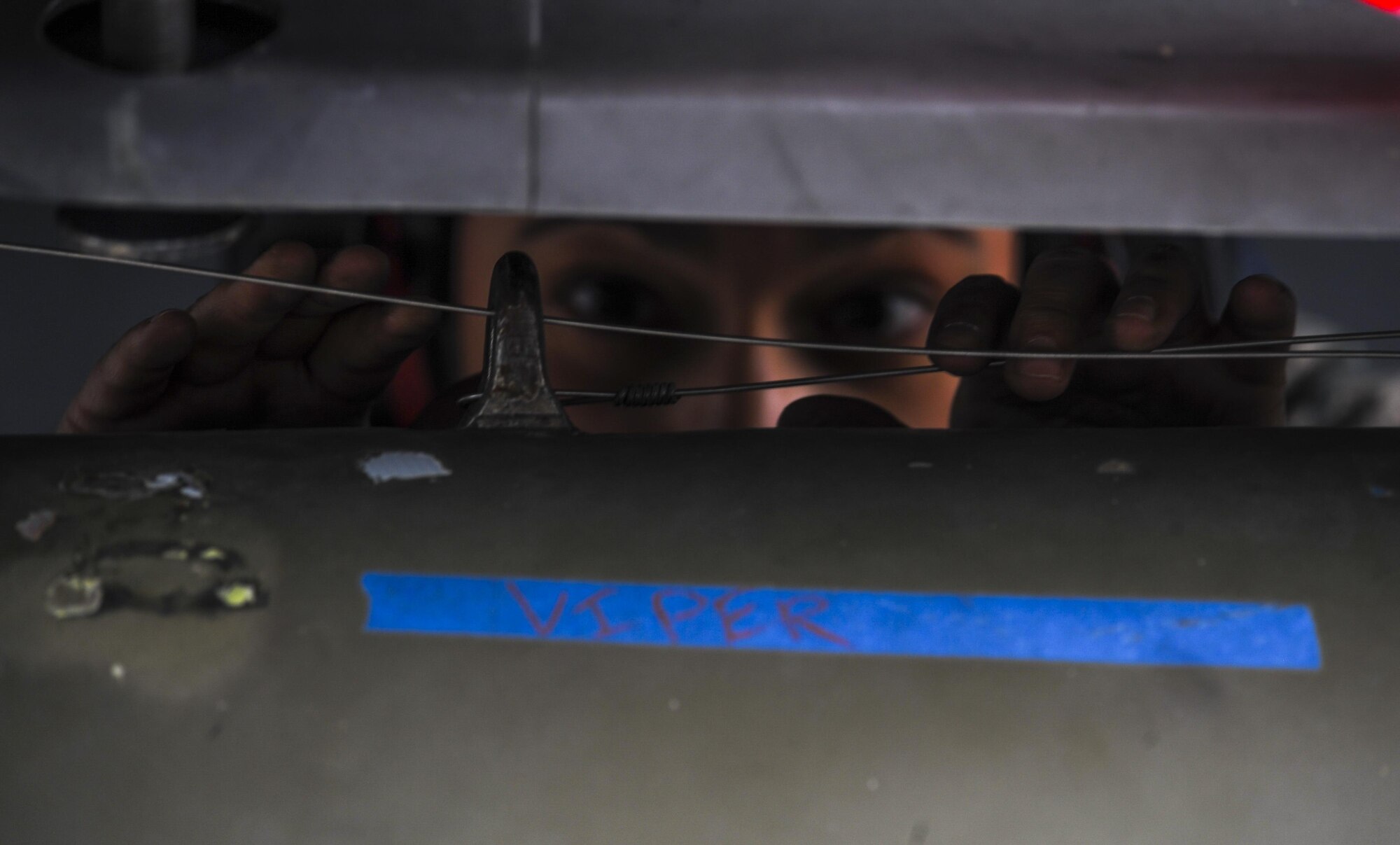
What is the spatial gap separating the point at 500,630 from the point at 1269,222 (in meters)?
0.29

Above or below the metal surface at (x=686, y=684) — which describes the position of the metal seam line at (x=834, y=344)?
above

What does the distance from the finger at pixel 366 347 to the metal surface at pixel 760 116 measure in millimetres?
91

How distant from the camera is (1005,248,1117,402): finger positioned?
469 millimetres

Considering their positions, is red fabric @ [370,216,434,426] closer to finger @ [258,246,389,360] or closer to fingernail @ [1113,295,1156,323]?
finger @ [258,246,389,360]

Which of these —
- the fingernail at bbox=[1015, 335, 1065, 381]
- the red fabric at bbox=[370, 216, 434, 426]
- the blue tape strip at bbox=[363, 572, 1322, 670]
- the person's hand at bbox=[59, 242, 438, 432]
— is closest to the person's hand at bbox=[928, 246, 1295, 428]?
the fingernail at bbox=[1015, 335, 1065, 381]

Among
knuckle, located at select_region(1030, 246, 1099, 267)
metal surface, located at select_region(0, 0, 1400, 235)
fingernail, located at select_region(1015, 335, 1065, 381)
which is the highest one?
metal surface, located at select_region(0, 0, 1400, 235)

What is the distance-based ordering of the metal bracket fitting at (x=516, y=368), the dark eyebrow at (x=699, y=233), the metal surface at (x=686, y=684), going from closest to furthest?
the metal surface at (x=686, y=684), the metal bracket fitting at (x=516, y=368), the dark eyebrow at (x=699, y=233)

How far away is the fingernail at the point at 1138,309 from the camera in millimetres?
474

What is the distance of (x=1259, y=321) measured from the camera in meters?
0.53

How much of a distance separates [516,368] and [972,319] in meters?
0.18

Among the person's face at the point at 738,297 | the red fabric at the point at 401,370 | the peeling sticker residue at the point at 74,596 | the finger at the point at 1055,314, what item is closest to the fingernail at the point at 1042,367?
the finger at the point at 1055,314

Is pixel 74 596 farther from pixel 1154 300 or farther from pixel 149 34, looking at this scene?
pixel 1154 300

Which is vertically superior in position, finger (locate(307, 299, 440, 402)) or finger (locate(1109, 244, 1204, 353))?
finger (locate(1109, 244, 1204, 353))

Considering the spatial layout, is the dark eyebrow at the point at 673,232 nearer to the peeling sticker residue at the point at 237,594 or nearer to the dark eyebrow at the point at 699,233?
the dark eyebrow at the point at 699,233
